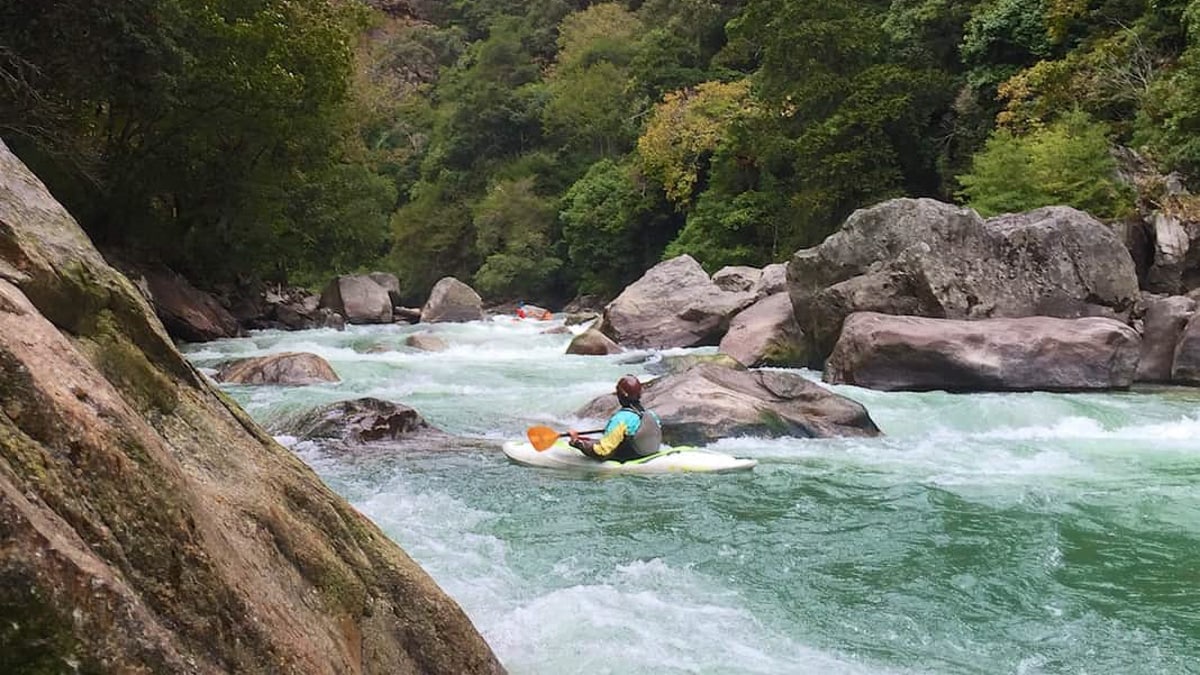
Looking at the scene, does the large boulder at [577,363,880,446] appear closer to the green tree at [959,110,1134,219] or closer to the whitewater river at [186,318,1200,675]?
the whitewater river at [186,318,1200,675]

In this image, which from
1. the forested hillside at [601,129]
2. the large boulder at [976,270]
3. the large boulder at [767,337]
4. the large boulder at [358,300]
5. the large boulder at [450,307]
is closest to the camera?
the large boulder at [976,270]

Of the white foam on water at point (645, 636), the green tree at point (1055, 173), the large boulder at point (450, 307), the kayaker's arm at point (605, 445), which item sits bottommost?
the large boulder at point (450, 307)

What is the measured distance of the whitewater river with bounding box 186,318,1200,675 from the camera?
430 cm

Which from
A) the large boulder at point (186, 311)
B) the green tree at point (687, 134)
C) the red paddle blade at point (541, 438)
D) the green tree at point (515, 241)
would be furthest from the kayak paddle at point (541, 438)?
the green tree at point (515, 241)

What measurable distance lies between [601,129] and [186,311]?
21.7m

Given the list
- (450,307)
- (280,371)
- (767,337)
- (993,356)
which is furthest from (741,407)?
(450,307)

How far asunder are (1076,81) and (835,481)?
48.0 feet

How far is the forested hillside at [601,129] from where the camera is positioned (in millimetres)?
15578

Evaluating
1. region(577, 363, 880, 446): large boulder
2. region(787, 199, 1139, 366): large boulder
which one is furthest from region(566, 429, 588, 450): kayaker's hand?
region(787, 199, 1139, 366): large boulder

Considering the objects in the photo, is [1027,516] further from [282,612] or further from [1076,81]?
[1076,81]

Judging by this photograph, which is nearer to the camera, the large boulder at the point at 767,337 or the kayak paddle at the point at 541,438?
the kayak paddle at the point at 541,438

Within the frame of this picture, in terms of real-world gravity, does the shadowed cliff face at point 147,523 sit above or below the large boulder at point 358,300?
above

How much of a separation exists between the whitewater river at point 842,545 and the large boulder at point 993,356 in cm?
111

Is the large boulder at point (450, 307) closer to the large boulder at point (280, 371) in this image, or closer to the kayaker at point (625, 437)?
the large boulder at point (280, 371)
